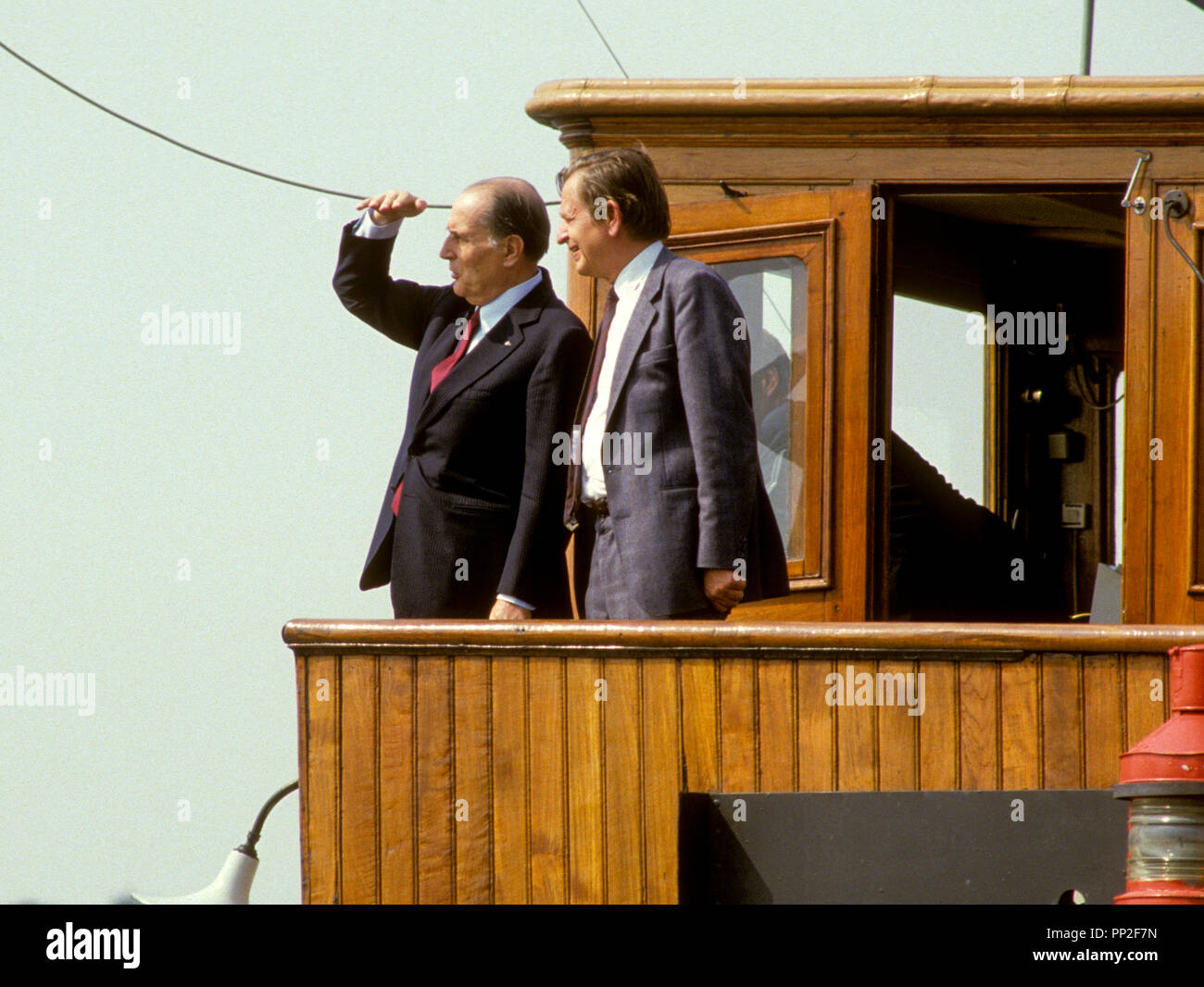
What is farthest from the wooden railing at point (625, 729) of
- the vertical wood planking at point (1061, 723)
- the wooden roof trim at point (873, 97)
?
the wooden roof trim at point (873, 97)

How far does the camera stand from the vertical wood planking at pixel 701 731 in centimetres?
464

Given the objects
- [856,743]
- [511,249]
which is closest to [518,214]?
[511,249]

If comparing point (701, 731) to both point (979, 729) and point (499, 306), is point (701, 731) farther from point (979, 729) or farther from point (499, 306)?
point (499, 306)

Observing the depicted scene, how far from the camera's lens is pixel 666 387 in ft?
16.0

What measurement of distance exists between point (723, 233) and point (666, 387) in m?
1.36

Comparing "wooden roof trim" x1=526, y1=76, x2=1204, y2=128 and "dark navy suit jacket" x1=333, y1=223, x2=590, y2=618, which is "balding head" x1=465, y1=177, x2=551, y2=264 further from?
"wooden roof trim" x1=526, y1=76, x2=1204, y2=128

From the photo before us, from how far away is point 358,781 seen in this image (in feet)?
15.6

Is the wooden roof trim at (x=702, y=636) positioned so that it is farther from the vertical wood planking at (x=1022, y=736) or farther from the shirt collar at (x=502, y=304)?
the shirt collar at (x=502, y=304)

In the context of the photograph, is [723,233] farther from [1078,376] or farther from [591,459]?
[1078,376]

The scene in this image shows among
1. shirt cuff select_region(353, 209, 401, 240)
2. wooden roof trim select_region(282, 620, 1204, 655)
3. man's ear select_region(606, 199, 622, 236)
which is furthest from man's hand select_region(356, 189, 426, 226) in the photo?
wooden roof trim select_region(282, 620, 1204, 655)

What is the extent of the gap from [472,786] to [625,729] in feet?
1.25

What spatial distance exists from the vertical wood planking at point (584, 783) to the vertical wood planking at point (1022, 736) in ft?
2.98
